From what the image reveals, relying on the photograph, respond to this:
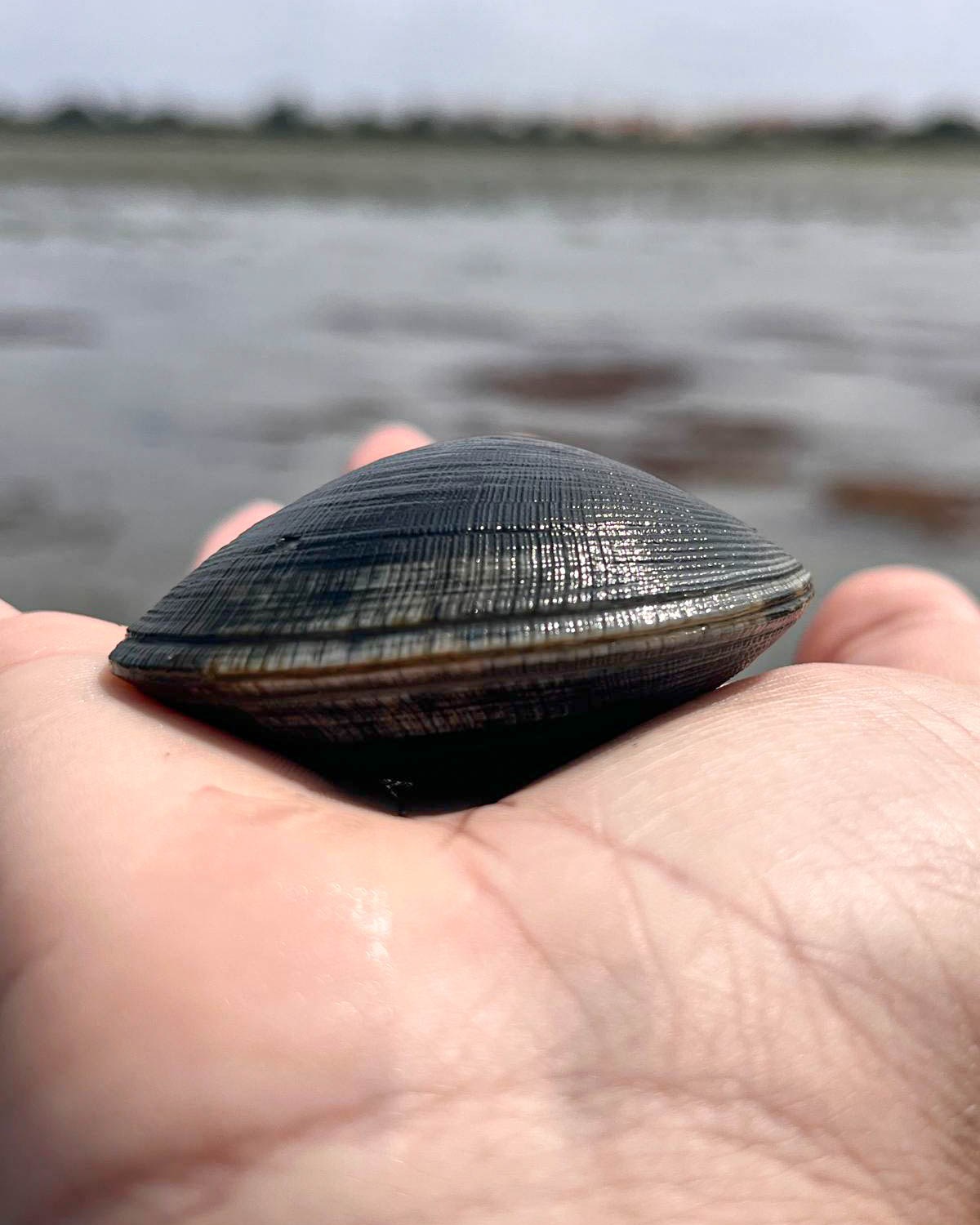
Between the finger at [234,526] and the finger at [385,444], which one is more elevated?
the finger at [385,444]

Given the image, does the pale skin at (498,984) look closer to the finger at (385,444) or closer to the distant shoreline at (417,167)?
the finger at (385,444)

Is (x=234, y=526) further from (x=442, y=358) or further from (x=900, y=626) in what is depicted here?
(x=442, y=358)

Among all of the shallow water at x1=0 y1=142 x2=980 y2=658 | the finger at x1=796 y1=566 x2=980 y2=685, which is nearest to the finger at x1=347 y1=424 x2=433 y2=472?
the shallow water at x1=0 y1=142 x2=980 y2=658

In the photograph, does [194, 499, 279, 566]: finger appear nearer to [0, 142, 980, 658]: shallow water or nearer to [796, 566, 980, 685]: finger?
[0, 142, 980, 658]: shallow water

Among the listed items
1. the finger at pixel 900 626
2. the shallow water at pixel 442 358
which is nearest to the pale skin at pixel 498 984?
the finger at pixel 900 626

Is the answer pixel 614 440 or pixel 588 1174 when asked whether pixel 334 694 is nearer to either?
pixel 588 1174

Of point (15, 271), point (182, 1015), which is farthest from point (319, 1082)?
point (15, 271)
